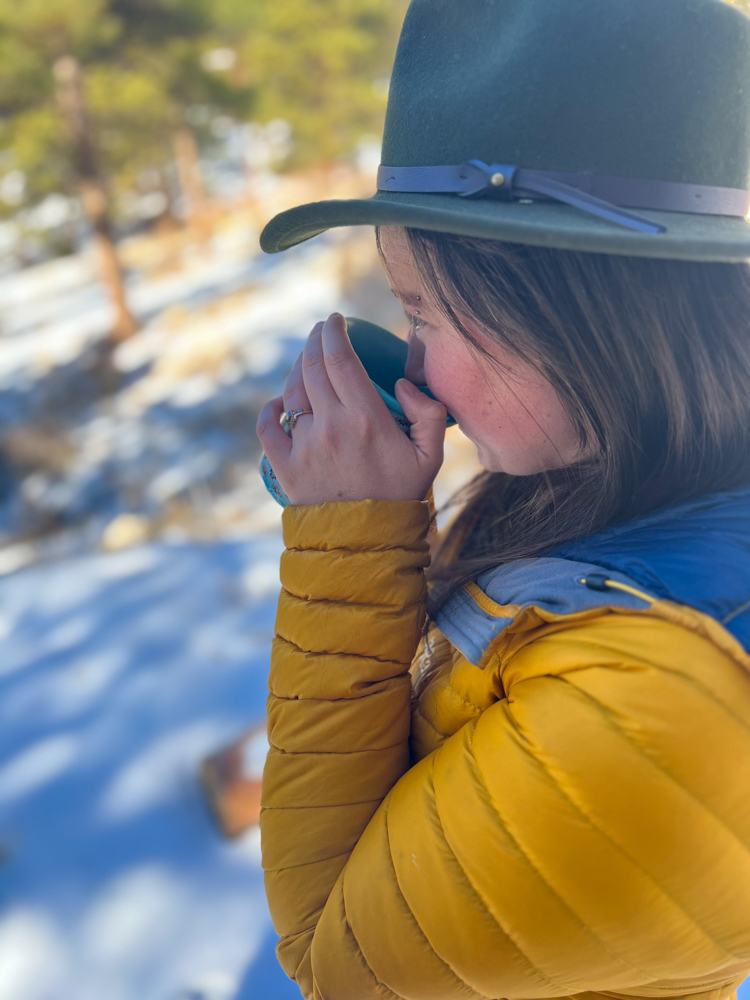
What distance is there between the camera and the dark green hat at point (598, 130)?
0.76 m

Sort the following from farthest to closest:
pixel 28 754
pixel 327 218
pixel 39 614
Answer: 1. pixel 39 614
2. pixel 28 754
3. pixel 327 218

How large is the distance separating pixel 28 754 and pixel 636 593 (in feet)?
8.16

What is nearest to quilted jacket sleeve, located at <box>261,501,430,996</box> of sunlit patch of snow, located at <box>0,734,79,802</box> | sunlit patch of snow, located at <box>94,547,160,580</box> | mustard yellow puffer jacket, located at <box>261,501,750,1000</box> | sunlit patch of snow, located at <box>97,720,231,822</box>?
mustard yellow puffer jacket, located at <box>261,501,750,1000</box>

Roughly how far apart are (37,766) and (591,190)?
253cm

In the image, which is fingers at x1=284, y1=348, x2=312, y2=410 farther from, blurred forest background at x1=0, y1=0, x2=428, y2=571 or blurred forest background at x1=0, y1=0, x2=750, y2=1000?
blurred forest background at x1=0, y1=0, x2=428, y2=571

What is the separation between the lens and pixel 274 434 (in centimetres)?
106

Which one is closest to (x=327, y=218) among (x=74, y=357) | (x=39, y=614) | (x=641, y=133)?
(x=641, y=133)

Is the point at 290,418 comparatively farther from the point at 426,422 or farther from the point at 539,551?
the point at 539,551

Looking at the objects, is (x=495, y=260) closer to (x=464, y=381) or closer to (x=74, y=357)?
(x=464, y=381)

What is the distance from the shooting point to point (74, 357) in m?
12.1

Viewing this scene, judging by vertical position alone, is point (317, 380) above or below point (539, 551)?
above

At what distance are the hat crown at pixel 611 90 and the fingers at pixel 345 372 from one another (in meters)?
0.28

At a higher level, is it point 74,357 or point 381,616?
point 74,357

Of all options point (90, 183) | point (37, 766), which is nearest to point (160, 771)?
point (37, 766)
